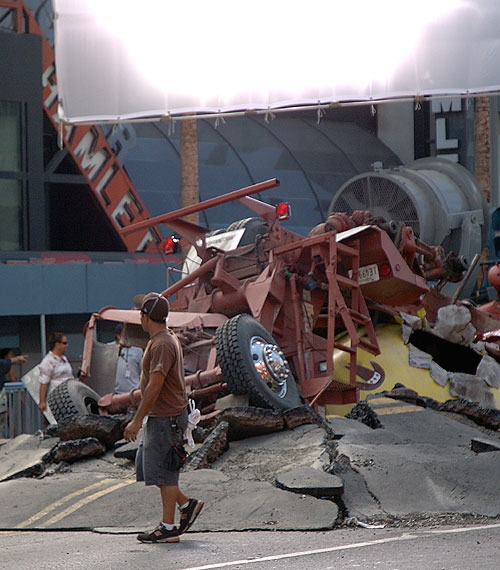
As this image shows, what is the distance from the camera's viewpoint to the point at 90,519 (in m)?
8.57

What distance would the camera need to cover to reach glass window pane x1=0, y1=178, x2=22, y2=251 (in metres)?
23.2

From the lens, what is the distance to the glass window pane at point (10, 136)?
23.1 m

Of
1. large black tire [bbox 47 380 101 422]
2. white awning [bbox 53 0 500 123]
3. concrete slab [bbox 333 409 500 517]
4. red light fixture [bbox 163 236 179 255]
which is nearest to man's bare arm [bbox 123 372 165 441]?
concrete slab [bbox 333 409 500 517]

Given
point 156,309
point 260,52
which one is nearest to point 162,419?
point 156,309

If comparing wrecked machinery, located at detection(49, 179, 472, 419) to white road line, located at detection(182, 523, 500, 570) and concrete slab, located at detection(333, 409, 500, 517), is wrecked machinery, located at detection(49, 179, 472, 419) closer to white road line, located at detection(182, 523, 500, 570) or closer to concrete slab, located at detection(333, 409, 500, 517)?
concrete slab, located at detection(333, 409, 500, 517)

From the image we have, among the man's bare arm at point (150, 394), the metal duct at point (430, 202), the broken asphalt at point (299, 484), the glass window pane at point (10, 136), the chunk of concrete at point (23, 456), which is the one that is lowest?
the chunk of concrete at point (23, 456)

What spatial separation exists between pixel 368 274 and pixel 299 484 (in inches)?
201

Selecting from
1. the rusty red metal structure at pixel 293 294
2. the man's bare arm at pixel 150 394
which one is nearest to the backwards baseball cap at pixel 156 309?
the man's bare arm at pixel 150 394

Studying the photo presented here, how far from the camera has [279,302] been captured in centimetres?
1302

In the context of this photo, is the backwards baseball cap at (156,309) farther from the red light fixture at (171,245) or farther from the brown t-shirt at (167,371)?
the red light fixture at (171,245)

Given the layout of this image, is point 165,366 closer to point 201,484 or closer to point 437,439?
point 201,484

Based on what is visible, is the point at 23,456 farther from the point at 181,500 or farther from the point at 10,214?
the point at 10,214

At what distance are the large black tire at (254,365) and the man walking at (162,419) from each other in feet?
11.5

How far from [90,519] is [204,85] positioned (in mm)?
7282
